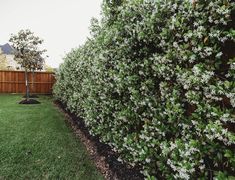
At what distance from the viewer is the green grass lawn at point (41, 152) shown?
561 centimetres

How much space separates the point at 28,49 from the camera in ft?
59.1

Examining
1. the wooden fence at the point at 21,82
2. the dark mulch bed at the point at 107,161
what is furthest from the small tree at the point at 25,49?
the dark mulch bed at the point at 107,161

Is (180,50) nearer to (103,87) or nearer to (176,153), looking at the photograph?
(176,153)

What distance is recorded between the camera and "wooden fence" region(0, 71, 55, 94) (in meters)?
21.3

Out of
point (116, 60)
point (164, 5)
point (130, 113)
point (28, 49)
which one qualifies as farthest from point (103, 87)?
point (28, 49)

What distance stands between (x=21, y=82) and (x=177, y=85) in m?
20.7

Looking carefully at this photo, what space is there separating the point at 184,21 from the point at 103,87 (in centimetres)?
282

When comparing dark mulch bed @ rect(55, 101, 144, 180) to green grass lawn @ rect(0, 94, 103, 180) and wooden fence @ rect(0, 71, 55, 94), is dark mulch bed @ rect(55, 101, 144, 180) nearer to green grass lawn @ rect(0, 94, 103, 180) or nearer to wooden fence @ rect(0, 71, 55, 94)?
green grass lawn @ rect(0, 94, 103, 180)

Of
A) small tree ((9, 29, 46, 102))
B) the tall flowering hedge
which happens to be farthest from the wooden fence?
the tall flowering hedge

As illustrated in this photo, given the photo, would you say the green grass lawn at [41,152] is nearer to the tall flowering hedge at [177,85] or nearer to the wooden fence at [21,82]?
the tall flowering hedge at [177,85]

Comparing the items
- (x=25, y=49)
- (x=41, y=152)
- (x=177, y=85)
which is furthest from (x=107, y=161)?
(x=25, y=49)

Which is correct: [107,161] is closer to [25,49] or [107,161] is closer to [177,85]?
[177,85]

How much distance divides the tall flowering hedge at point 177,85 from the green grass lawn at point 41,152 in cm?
165

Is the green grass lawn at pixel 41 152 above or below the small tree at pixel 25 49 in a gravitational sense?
below
